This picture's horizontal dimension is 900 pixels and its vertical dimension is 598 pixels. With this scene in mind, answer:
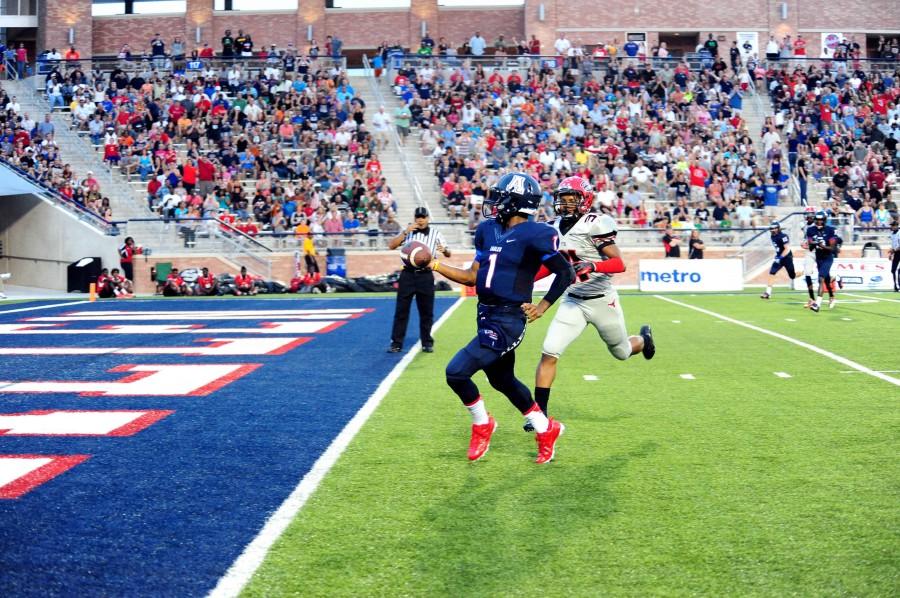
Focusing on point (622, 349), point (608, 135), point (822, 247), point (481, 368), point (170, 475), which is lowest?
point (170, 475)

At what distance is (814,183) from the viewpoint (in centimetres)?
3344

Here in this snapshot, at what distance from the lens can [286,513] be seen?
5.21 meters

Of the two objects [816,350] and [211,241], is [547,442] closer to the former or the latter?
[816,350]

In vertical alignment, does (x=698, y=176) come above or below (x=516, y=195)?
above

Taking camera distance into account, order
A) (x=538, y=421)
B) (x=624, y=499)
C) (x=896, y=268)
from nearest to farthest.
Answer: (x=624, y=499)
(x=538, y=421)
(x=896, y=268)

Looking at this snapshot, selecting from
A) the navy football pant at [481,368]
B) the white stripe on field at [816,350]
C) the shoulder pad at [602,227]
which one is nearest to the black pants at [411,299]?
the shoulder pad at [602,227]

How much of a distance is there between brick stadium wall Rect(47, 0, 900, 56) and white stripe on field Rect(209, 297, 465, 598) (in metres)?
38.5

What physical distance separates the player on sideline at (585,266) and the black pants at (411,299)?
4608 mm

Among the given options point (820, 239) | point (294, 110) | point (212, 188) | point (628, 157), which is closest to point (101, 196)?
point (212, 188)

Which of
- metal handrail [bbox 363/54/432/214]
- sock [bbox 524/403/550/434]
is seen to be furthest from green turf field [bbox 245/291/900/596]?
metal handrail [bbox 363/54/432/214]

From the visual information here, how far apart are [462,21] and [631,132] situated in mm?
14055

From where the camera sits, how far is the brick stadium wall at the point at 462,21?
1759 inches

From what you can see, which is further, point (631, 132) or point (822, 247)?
point (631, 132)

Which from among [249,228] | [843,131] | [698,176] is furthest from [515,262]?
[843,131]
